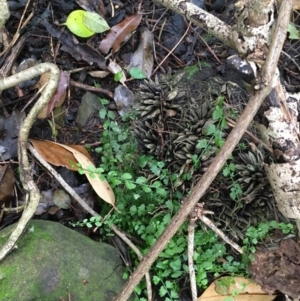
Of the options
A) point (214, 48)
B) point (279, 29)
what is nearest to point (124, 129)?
point (214, 48)

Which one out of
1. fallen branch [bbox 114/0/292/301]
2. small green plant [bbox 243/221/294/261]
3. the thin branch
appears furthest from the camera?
small green plant [bbox 243/221/294/261]

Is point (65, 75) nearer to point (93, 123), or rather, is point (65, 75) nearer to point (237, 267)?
point (93, 123)

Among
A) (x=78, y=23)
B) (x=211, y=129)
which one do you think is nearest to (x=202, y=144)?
(x=211, y=129)

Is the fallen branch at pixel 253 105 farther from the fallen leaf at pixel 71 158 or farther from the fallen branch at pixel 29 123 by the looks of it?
the fallen branch at pixel 29 123

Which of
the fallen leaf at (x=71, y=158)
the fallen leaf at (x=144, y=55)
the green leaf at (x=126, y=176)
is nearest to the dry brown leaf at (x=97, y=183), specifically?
the fallen leaf at (x=71, y=158)

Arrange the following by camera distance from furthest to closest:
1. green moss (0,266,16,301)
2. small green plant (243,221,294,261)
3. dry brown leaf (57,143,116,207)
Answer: dry brown leaf (57,143,116,207) < small green plant (243,221,294,261) < green moss (0,266,16,301)

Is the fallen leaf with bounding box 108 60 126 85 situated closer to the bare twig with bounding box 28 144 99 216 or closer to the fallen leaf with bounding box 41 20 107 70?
the fallen leaf with bounding box 41 20 107 70

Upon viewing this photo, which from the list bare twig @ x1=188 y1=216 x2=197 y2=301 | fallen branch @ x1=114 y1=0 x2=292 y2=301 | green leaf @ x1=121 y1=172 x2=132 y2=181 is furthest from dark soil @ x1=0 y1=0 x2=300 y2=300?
fallen branch @ x1=114 y1=0 x2=292 y2=301
